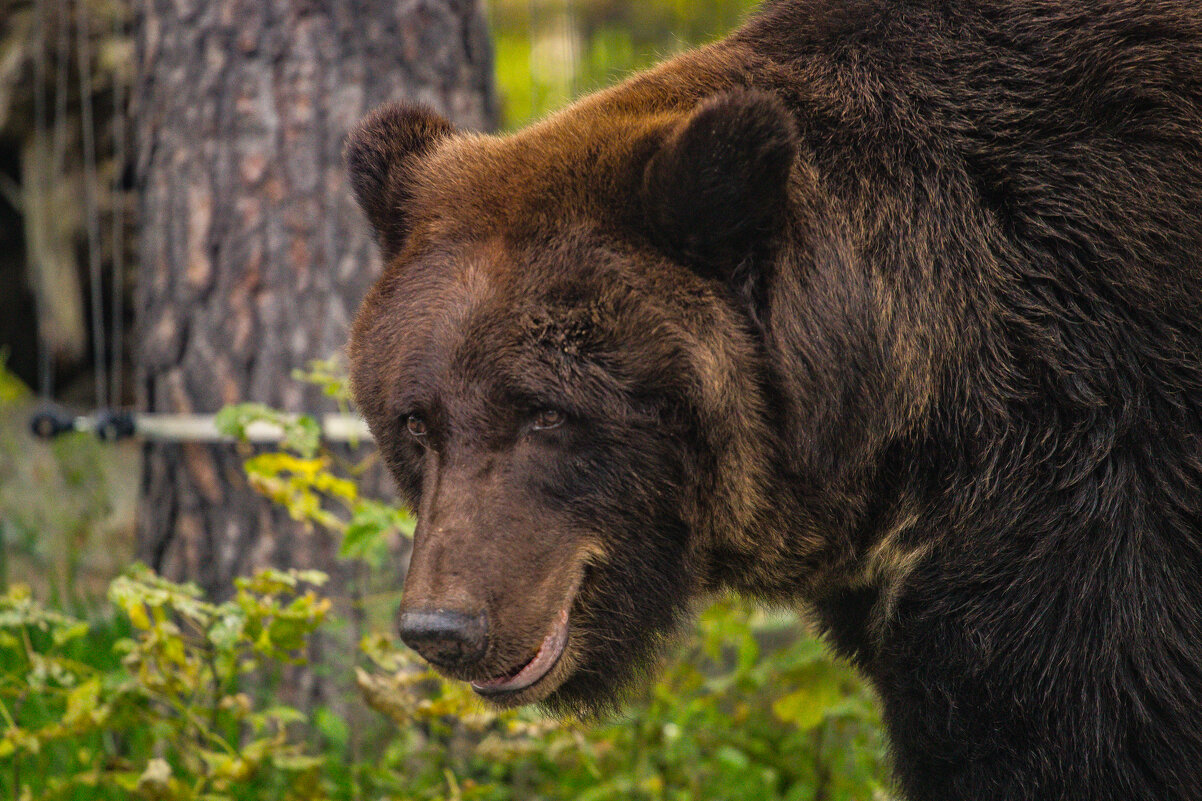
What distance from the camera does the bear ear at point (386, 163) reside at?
2.86m

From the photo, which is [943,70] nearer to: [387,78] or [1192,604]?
[1192,604]

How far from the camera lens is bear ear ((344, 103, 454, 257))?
2.86 m

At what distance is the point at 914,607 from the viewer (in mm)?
2490

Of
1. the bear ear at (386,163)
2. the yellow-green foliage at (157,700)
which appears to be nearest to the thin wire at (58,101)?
the yellow-green foliage at (157,700)

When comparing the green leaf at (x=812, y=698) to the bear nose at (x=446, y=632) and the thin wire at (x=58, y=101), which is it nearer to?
the bear nose at (x=446, y=632)

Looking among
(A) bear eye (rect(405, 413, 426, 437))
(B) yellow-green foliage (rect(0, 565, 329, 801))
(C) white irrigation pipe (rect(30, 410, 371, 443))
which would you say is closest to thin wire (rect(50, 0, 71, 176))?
(C) white irrigation pipe (rect(30, 410, 371, 443))

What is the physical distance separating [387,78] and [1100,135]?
2.77 metres

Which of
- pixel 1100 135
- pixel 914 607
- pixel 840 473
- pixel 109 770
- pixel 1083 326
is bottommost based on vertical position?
pixel 109 770

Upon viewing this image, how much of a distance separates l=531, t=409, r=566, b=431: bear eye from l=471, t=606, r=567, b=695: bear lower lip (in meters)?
0.40

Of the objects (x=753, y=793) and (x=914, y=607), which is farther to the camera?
(x=753, y=793)

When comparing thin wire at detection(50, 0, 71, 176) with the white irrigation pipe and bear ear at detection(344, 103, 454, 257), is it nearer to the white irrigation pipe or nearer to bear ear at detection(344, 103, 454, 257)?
the white irrigation pipe

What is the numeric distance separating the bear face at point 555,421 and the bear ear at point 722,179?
0.01 metres

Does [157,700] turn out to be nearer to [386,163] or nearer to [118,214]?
[386,163]

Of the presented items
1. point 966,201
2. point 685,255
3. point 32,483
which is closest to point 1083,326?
point 966,201
